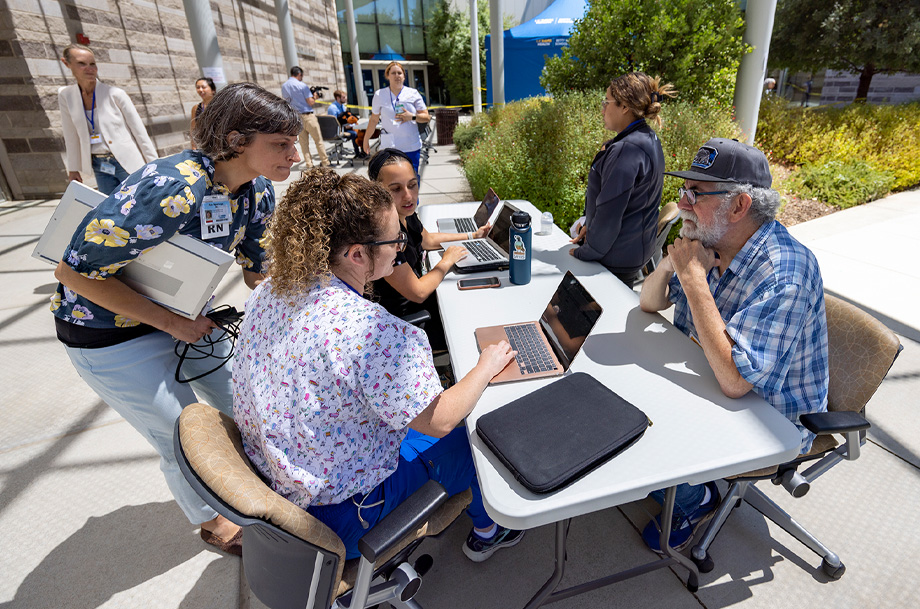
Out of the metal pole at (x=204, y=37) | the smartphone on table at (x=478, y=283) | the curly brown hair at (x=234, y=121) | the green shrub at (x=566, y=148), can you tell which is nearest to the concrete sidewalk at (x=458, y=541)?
the smartphone on table at (x=478, y=283)

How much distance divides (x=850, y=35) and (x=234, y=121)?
483 inches

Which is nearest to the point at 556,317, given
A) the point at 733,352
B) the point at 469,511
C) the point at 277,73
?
the point at 733,352

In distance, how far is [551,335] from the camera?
189cm

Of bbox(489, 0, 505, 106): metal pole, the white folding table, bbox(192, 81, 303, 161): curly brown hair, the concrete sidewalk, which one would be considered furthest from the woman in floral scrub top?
bbox(489, 0, 505, 106): metal pole

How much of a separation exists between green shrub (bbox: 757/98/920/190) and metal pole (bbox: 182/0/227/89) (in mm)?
8490

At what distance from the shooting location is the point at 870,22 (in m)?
8.73

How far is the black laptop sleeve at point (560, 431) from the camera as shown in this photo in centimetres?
127

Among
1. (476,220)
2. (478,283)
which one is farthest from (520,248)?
(476,220)

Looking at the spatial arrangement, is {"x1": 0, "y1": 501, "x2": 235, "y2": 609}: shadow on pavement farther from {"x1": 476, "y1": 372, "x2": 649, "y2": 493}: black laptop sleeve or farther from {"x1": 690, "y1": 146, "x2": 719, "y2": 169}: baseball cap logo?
{"x1": 690, "y1": 146, "x2": 719, "y2": 169}: baseball cap logo

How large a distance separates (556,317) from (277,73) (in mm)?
17091

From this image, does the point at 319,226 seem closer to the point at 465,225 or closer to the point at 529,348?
the point at 529,348

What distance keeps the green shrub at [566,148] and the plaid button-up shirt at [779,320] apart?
350 cm

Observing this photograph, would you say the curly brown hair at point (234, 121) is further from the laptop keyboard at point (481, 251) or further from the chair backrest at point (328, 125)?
the chair backrest at point (328, 125)

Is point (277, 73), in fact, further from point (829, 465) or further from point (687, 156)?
point (829, 465)
